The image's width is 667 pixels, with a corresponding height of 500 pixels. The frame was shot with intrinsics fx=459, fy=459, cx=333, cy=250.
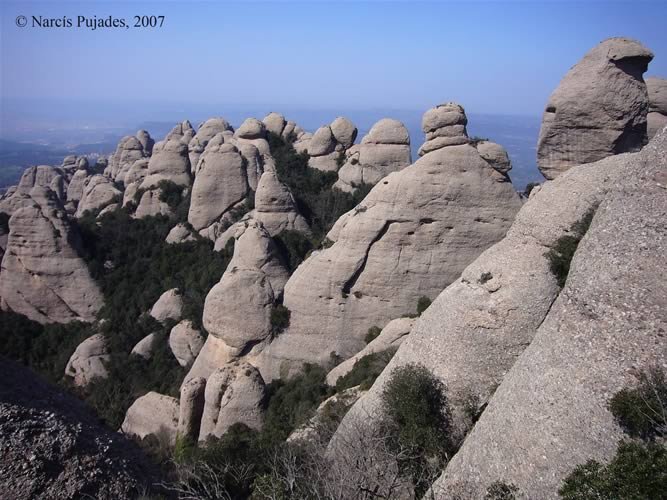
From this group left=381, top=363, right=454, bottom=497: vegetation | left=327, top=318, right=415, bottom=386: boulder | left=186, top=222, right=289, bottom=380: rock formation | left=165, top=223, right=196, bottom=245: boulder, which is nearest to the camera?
left=381, top=363, right=454, bottom=497: vegetation

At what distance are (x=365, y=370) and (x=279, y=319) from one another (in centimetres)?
530

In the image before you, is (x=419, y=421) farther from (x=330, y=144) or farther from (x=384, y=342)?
(x=330, y=144)

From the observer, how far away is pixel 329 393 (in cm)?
1791

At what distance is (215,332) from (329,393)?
20.6 ft

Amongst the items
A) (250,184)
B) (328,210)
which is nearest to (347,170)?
(328,210)

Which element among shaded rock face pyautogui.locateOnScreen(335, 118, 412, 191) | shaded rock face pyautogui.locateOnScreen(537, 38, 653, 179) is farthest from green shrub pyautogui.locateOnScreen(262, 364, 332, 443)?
shaded rock face pyautogui.locateOnScreen(335, 118, 412, 191)

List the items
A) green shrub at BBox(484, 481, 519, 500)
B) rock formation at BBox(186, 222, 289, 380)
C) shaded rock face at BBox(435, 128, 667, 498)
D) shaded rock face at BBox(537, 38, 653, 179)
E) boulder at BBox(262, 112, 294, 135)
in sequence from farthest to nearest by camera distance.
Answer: boulder at BBox(262, 112, 294, 135), rock formation at BBox(186, 222, 289, 380), shaded rock face at BBox(537, 38, 653, 179), green shrub at BBox(484, 481, 519, 500), shaded rock face at BBox(435, 128, 667, 498)

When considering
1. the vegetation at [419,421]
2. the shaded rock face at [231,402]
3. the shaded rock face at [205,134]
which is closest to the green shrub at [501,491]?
the vegetation at [419,421]

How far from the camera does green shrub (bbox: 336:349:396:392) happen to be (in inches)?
636

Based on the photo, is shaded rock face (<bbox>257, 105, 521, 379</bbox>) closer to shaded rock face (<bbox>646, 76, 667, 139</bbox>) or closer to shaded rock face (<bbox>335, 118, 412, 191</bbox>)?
shaded rock face (<bbox>646, 76, 667, 139</bbox>)

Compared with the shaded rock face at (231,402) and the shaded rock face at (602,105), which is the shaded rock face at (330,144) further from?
the shaded rock face at (602,105)

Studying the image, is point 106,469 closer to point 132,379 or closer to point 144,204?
point 132,379

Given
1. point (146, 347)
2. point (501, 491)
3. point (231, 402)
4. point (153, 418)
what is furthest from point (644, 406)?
point (146, 347)

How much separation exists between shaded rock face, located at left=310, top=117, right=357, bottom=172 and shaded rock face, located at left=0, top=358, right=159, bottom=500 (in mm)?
29967
